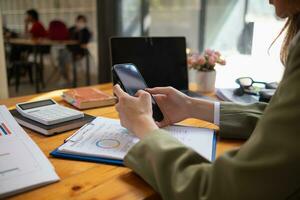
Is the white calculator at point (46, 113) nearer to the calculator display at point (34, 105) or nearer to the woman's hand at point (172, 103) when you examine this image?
the calculator display at point (34, 105)

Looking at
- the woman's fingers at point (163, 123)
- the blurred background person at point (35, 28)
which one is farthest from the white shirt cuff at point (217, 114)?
the blurred background person at point (35, 28)

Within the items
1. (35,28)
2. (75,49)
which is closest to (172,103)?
(75,49)

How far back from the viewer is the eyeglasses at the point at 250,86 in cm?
136

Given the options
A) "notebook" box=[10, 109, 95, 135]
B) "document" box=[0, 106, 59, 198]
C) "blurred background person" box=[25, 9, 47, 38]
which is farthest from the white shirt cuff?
"blurred background person" box=[25, 9, 47, 38]

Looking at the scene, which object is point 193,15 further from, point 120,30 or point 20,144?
point 20,144

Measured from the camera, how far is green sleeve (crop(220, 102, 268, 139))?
90 centimetres

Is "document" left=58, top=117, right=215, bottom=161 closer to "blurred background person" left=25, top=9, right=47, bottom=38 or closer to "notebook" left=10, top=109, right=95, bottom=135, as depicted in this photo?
"notebook" left=10, top=109, right=95, bottom=135

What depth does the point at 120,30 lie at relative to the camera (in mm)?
4465

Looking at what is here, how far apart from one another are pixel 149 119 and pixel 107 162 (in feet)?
0.45

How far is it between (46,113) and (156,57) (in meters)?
0.65

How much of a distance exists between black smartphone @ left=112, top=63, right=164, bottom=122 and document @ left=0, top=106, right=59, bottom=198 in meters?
0.28

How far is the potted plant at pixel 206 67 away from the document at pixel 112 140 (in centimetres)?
61

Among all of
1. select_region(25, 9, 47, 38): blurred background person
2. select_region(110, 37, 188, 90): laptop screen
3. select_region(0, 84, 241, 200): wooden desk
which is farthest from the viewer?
select_region(25, 9, 47, 38): blurred background person

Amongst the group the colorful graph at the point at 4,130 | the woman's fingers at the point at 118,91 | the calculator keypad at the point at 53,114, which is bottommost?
the colorful graph at the point at 4,130
